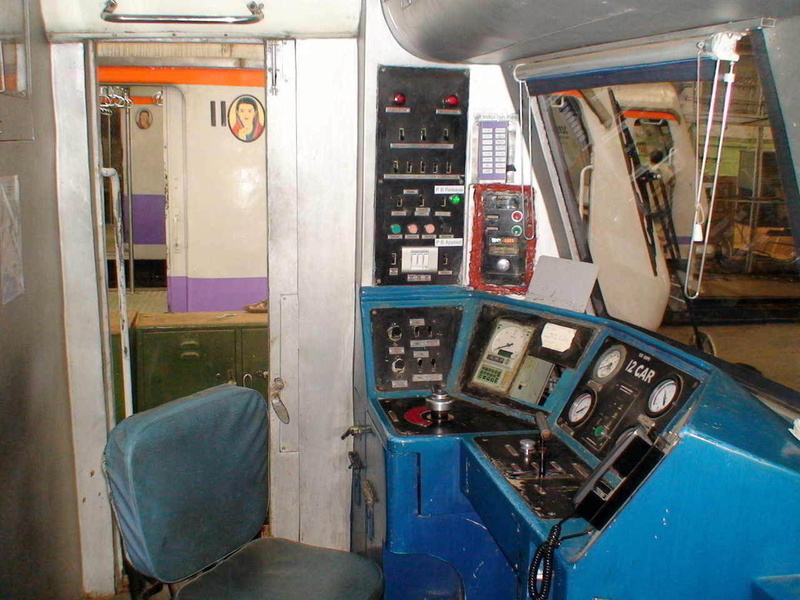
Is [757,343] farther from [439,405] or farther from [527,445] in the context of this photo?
[439,405]

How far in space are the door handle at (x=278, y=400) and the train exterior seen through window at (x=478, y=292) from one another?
0.01 metres

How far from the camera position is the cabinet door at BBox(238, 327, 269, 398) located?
3846 millimetres

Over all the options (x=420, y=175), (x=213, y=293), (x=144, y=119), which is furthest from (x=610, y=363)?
(x=144, y=119)

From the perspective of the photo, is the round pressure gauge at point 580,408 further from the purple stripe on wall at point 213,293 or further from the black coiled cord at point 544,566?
the purple stripe on wall at point 213,293

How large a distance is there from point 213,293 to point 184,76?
1.30 m

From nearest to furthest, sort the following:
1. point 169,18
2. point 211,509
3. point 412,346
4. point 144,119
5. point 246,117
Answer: point 211,509 → point 169,18 → point 412,346 → point 246,117 → point 144,119

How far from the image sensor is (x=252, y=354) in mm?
3879

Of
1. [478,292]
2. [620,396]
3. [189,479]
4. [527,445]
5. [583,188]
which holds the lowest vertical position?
[189,479]

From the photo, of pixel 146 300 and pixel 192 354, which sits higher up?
pixel 146 300

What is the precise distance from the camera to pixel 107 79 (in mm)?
4258

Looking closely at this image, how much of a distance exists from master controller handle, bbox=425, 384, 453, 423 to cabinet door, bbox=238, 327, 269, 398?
1829 mm

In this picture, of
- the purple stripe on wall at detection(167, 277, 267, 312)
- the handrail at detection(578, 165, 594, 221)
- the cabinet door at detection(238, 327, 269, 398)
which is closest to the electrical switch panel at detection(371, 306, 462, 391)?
the handrail at detection(578, 165, 594, 221)

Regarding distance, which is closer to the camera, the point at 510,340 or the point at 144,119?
the point at 510,340

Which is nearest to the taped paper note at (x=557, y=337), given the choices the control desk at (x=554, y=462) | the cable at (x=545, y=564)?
the control desk at (x=554, y=462)
